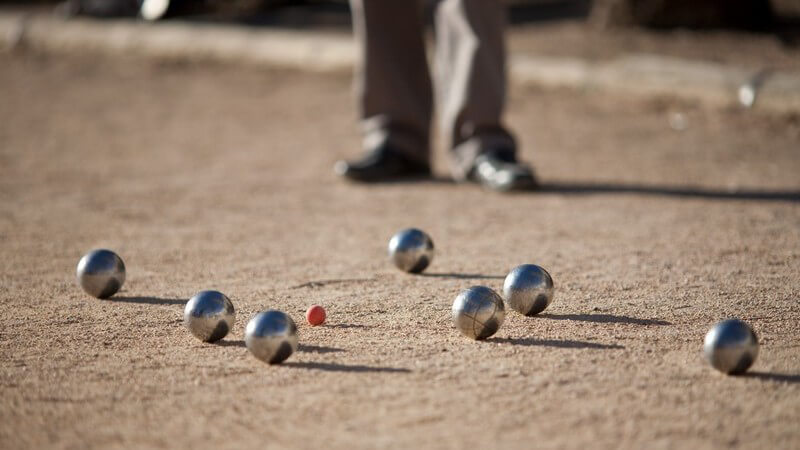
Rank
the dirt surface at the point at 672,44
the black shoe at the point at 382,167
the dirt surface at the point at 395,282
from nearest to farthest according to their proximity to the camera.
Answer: the dirt surface at the point at 395,282 → the black shoe at the point at 382,167 → the dirt surface at the point at 672,44

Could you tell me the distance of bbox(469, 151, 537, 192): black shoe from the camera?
5.55m

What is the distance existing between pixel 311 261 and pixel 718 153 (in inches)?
118

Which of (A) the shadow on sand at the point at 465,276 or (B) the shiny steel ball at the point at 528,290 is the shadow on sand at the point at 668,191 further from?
(B) the shiny steel ball at the point at 528,290

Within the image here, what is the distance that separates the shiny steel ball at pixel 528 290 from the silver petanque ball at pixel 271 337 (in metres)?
0.76

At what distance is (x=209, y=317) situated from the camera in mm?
3285

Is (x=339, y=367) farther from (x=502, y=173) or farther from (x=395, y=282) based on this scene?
(x=502, y=173)

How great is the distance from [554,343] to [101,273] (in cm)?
155

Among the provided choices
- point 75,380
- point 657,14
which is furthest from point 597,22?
point 75,380

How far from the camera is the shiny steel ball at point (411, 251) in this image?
4070 millimetres

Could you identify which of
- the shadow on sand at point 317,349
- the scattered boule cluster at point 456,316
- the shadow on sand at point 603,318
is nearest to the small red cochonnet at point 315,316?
the scattered boule cluster at point 456,316

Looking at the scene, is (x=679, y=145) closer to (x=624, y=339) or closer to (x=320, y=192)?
(x=320, y=192)

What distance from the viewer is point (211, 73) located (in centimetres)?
981

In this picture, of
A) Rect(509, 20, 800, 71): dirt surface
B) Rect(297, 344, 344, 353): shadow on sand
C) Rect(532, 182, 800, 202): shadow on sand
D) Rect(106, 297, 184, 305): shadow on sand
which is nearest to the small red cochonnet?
Rect(297, 344, 344, 353): shadow on sand

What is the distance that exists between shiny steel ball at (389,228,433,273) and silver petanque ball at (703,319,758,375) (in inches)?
53.6
